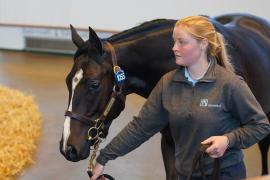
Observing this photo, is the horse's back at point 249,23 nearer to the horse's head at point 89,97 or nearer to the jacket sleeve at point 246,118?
the horse's head at point 89,97

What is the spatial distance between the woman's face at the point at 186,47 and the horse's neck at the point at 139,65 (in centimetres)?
51

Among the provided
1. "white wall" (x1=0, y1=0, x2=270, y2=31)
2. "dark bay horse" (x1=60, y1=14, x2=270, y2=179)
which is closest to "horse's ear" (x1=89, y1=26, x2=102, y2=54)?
"dark bay horse" (x1=60, y1=14, x2=270, y2=179)

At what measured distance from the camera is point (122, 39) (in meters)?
2.25

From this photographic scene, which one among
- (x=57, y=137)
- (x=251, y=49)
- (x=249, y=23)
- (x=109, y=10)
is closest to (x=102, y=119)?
(x=251, y=49)

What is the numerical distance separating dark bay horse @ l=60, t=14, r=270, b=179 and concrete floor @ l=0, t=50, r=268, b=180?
4.60ft

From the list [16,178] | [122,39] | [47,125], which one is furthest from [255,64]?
[47,125]

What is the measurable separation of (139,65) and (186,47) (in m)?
0.57

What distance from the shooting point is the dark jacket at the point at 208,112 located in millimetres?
1701

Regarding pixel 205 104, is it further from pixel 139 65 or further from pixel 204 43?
pixel 139 65

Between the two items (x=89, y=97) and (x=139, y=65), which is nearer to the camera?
(x=89, y=97)

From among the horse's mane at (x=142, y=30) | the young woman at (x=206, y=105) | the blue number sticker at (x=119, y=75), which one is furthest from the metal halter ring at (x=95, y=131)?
the horse's mane at (x=142, y=30)

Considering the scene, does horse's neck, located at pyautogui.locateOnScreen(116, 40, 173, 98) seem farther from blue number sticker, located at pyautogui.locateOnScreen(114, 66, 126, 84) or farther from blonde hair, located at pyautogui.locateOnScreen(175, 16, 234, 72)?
blonde hair, located at pyautogui.locateOnScreen(175, 16, 234, 72)

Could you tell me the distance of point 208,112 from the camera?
171 cm

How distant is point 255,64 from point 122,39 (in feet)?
2.80
